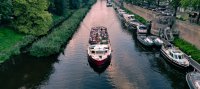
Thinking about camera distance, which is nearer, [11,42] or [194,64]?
[194,64]

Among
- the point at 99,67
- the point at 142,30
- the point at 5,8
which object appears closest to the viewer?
the point at 99,67

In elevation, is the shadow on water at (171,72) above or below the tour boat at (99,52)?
below

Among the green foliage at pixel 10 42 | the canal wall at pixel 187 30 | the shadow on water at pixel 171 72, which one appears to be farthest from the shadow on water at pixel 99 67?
the canal wall at pixel 187 30

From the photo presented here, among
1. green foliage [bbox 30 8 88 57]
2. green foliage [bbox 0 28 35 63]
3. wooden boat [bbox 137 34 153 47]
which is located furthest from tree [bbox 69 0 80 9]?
wooden boat [bbox 137 34 153 47]

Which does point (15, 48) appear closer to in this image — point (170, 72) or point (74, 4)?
point (170, 72)

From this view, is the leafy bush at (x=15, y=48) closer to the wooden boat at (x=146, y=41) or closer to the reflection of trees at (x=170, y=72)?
the wooden boat at (x=146, y=41)

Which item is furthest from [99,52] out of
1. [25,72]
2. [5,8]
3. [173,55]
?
[5,8]

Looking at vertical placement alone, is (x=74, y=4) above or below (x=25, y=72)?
above

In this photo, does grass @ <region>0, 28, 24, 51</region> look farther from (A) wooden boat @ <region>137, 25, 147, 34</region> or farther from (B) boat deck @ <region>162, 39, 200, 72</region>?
(B) boat deck @ <region>162, 39, 200, 72</region>
